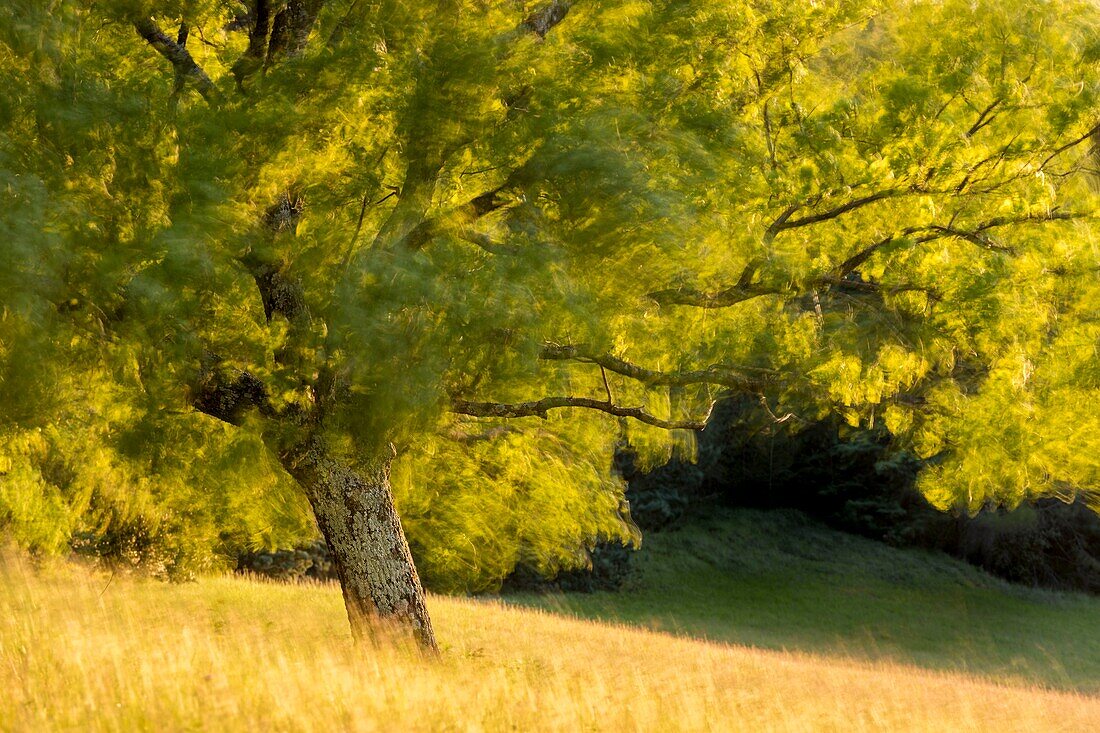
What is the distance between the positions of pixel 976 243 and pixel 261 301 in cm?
591

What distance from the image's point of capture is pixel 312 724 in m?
5.57

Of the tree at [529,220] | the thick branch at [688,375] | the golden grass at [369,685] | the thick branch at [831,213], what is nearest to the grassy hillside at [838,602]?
the golden grass at [369,685]

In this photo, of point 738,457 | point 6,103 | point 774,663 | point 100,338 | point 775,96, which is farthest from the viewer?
point 738,457

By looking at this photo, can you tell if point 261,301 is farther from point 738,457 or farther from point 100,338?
point 738,457

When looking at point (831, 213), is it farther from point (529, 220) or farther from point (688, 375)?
point (529, 220)

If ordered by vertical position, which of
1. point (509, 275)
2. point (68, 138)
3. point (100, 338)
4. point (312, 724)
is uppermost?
point (68, 138)

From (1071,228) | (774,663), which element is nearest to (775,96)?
(1071,228)

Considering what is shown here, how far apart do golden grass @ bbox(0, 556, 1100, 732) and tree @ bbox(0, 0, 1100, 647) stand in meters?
1.45

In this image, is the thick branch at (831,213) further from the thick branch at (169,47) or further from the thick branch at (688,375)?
the thick branch at (169,47)

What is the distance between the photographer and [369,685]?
6.32 meters

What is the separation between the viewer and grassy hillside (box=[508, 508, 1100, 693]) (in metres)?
26.5

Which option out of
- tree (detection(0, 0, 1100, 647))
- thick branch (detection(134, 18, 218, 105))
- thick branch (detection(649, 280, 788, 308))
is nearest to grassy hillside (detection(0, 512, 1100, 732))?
tree (detection(0, 0, 1100, 647))

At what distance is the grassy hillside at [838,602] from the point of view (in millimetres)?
26469

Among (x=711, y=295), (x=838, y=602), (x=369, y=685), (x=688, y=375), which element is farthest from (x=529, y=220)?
(x=838, y=602)
